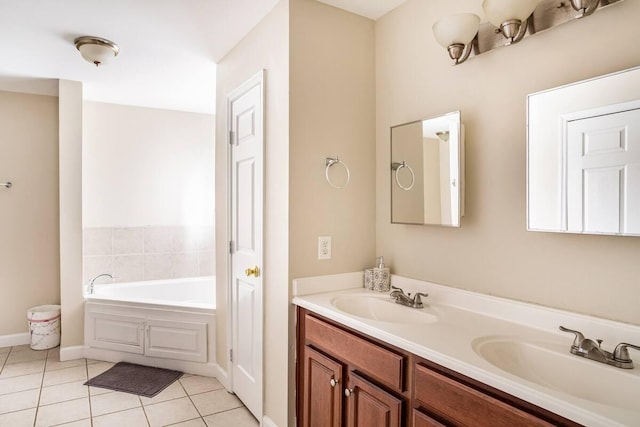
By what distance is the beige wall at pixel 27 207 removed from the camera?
370 centimetres

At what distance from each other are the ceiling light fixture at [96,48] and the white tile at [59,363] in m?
2.46

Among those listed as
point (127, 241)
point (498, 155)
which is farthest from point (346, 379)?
point (127, 241)

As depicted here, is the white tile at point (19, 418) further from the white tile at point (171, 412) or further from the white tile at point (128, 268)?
the white tile at point (128, 268)

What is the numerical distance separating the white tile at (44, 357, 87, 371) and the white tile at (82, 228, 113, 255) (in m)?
1.09

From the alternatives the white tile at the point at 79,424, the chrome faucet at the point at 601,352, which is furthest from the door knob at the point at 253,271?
the chrome faucet at the point at 601,352

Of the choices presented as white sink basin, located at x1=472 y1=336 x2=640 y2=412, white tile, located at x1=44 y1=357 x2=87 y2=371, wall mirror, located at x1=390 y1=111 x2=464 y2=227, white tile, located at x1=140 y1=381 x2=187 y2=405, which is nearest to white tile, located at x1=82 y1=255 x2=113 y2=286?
white tile, located at x1=44 y1=357 x2=87 y2=371

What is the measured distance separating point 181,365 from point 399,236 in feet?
7.00

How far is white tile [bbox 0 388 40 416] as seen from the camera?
8.35 ft

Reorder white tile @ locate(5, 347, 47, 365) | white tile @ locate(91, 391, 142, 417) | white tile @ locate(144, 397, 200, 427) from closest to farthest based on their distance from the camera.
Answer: white tile @ locate(144, 397, 200, 427)
white tile @ locate(91, 391, 142, 417)
white tile @ locate(5, 347, 47, 365)

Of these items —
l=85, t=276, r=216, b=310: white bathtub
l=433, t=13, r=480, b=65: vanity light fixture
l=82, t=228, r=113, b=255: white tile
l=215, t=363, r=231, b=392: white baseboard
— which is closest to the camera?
l=433, t=13, r=480, b=65: vanity light fixture

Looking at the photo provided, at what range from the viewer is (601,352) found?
1180 millimetres

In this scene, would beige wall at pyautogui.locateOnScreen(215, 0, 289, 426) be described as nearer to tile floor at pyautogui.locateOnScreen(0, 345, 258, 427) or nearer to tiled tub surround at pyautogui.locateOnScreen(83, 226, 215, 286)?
tile floor at pyautogui.locateOnScreen(0, 345, 258, 427)

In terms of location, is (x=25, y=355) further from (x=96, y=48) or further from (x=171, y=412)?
(x=96, y=48)

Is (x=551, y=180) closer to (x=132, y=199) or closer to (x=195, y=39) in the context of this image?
(x=195, y=39)
